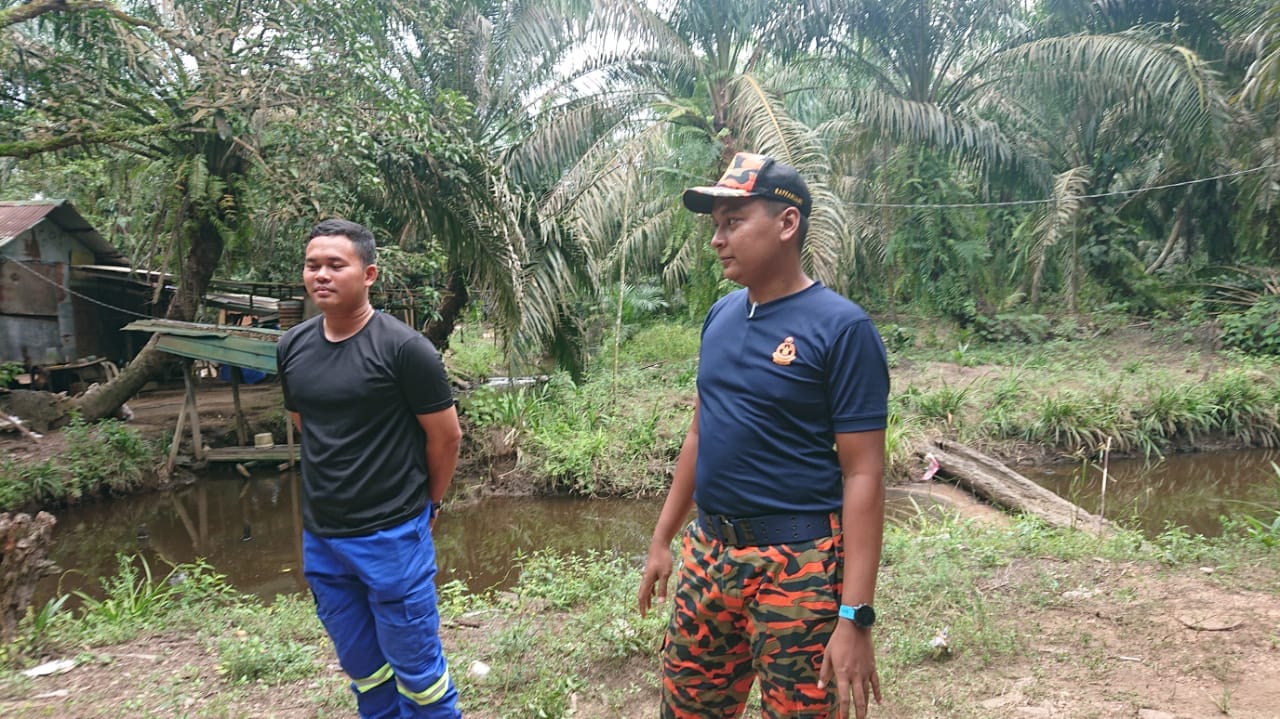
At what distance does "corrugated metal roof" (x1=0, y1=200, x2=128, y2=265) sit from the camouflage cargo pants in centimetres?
1452

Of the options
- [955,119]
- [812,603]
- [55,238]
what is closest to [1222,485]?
[955,119]

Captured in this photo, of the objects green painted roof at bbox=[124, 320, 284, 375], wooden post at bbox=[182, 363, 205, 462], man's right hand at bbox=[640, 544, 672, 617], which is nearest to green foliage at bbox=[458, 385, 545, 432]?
green painted roof at bbox=[124, 320, 284, 375]

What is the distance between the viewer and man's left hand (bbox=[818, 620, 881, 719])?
180 cm

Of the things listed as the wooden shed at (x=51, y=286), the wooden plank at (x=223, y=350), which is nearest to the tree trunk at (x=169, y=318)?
the wooden plank at (x=223, y=350)

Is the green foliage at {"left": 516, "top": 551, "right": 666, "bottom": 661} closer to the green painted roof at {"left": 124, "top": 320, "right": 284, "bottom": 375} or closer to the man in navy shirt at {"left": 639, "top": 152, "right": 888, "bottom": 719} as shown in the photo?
the man in navy shirt at {"left": 639, "top": 152, "right": 888, "bottom": 719}

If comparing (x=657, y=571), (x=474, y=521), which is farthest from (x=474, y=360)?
(x=657, y=571)

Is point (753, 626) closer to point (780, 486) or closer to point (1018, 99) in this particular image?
point (780, 486)

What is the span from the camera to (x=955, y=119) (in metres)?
13.4

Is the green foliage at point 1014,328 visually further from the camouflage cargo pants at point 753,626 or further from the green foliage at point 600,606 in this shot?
the camouflage cargo pants at point 753,626

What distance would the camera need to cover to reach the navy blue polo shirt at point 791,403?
183 cm

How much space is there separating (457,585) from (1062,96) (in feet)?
47.2

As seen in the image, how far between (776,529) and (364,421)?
1.32 metres

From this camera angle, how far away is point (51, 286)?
46.1 ft

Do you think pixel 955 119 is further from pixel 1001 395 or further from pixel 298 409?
pixel 298 409
